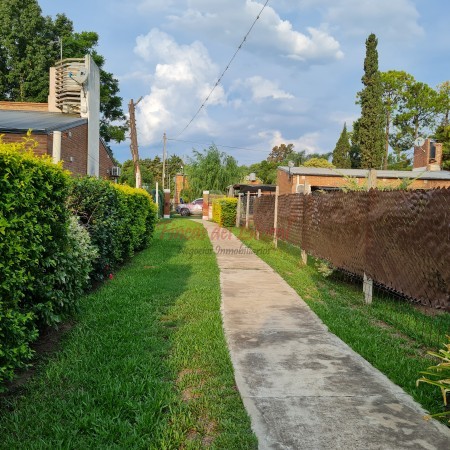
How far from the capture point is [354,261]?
22.7ft

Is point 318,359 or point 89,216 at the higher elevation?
point 89,216

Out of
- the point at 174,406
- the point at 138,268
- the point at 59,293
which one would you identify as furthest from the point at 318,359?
the point at 138,268

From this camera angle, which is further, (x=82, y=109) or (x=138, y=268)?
(x=82, y=109)

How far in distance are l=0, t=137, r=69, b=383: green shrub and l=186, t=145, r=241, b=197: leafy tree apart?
1364 inches

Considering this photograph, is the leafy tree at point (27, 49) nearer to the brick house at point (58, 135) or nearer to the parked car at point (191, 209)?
the brick house at point (58, 135)

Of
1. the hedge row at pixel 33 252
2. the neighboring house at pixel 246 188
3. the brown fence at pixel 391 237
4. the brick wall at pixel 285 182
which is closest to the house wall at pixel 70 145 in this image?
the hedge row at pixel 33 252

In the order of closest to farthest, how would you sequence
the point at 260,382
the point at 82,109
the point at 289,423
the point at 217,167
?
the point at 289,423
the point at 260,382
the point at 82,109
the point at 217,167

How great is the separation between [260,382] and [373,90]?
42.7m

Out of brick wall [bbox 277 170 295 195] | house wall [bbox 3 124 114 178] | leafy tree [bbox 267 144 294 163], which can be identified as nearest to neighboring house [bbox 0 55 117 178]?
house wall [bbox 3 124 114 178]

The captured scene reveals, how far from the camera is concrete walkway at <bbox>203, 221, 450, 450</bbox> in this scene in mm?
2633

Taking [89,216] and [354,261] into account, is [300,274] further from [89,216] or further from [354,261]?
[89,216]

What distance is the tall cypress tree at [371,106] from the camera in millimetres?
41531

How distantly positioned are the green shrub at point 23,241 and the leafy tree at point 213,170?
114ft

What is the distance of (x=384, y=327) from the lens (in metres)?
5.35
